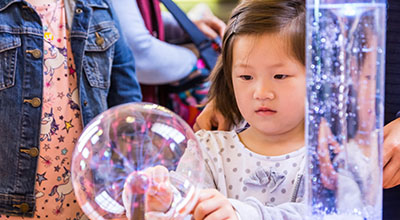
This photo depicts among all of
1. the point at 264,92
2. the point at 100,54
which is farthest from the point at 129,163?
the point at 100,54

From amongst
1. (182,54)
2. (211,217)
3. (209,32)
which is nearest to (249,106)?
(211,217)

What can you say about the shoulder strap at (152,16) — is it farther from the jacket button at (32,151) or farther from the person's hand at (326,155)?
the person's hand at (326,155)

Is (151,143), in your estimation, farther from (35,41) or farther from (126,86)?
(126,86)

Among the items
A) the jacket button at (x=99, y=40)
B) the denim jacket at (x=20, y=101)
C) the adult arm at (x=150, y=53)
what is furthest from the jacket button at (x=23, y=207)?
the adult arm at (x=150, y=53)

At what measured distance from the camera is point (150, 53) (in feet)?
6.95

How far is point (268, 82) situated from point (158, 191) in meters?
0.44

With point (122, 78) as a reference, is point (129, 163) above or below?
above

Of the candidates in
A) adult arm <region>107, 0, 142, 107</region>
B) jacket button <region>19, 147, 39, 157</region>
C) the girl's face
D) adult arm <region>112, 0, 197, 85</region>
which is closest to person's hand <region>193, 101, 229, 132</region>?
the girl's face

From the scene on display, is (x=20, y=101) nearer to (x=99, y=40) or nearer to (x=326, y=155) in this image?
(x=99, y=40)

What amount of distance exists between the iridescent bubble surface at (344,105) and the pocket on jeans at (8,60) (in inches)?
39.4

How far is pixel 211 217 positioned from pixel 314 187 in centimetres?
20

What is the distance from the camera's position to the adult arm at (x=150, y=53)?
2064mm

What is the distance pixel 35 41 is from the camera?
159 cm

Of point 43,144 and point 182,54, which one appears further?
point 182,54
